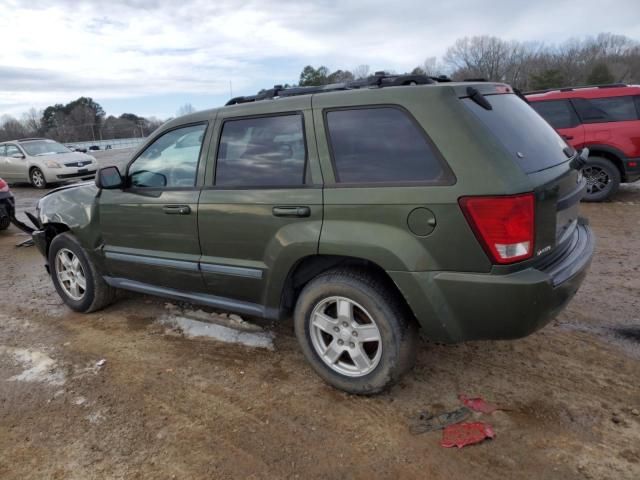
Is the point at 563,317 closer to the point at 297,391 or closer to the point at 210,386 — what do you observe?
the point at 297,391

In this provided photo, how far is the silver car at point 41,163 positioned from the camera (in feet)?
45.2

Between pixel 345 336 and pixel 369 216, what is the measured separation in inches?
31.2

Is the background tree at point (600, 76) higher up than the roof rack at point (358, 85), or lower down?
higher up

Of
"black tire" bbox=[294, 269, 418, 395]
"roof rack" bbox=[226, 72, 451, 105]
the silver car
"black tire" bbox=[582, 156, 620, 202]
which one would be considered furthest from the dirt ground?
the silver car

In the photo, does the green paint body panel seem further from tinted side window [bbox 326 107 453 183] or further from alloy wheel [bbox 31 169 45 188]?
alloy wheel [bbox 31 169 45 188]

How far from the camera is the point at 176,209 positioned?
11.4ft

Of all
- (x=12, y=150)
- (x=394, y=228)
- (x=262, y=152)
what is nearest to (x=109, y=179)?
(x=262, y=152)

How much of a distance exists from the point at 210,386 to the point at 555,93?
7970 mm

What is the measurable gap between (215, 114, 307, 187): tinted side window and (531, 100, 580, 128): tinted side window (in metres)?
6.57

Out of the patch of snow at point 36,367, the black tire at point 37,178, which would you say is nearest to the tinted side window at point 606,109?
the patch of snow at point 36,367

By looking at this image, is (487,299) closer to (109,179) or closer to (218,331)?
(218,331)

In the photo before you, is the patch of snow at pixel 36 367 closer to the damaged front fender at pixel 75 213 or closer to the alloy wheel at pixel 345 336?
the damaged front fender at pixel 75 213

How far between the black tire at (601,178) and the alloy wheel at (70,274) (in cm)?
766

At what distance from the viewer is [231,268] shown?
3.29 metres
